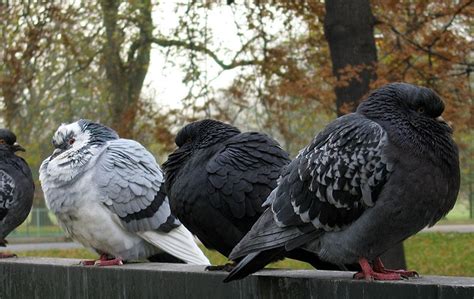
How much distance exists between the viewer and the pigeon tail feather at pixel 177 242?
6043mm

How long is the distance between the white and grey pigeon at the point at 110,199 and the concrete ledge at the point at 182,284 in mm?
218

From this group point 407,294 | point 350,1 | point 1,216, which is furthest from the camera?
point 350,1

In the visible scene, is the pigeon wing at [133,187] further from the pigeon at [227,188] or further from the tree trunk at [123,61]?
→ the tree trunk at [123,61]

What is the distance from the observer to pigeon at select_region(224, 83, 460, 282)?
3963 millimetres

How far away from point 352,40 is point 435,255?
634cm

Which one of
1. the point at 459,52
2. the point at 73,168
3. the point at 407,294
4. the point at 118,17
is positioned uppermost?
the point at 118,17

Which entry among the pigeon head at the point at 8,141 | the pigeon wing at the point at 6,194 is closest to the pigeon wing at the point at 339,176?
the pigeon wing at the point at 6,194

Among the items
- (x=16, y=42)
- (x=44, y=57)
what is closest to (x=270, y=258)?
(x=16, y=42)

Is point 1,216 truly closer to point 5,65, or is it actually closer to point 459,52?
point 459,52

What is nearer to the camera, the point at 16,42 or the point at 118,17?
the point at 16,42

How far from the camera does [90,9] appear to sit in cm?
1515

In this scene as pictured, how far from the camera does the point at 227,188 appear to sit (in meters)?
5.03

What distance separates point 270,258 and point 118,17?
38.0ft

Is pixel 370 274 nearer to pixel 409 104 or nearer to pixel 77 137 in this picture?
pixel 409 104
